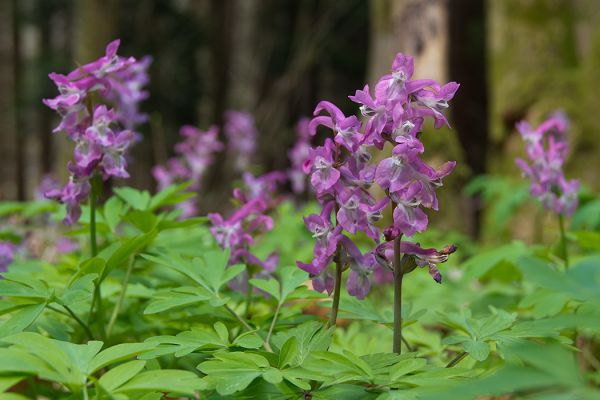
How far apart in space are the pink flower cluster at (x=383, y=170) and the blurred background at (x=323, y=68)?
42.8 inches

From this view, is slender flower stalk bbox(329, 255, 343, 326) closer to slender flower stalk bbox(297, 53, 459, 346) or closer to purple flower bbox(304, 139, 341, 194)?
slender flower stalk bbox(297, 53, 459, 346)

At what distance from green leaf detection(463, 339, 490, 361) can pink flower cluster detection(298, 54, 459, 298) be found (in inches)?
6.3

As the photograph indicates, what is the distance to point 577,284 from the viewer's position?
934 mm

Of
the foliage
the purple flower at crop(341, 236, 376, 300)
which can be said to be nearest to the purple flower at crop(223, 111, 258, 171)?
the foliage

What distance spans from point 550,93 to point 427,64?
3.89 ft

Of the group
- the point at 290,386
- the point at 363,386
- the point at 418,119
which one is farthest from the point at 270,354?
the point at 418,119

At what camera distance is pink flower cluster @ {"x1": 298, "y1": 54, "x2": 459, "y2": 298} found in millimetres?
1459

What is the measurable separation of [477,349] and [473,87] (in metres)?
9.55

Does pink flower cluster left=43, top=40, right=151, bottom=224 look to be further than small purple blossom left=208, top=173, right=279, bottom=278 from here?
No

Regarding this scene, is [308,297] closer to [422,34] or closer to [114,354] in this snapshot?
[114,354]

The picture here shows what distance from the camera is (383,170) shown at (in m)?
1.47

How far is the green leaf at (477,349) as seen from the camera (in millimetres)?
1389

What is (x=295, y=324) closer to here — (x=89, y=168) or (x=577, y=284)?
(x=89, y=168)

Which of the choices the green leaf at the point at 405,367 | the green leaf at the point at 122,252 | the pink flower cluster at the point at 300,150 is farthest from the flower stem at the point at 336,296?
the pink flower cluster at the point at 300,150
